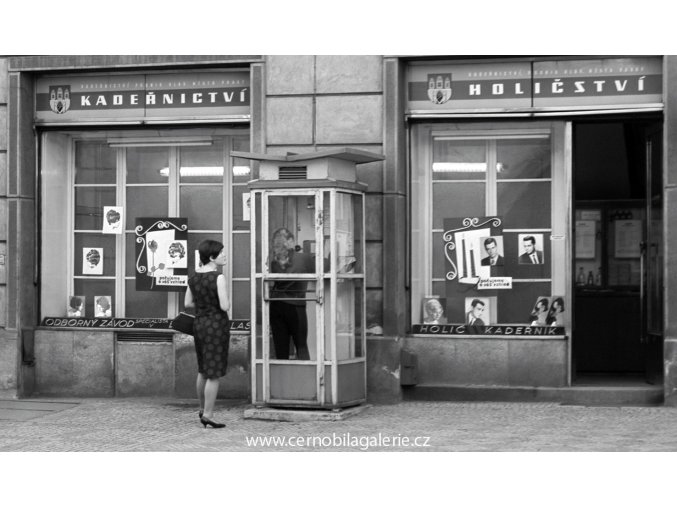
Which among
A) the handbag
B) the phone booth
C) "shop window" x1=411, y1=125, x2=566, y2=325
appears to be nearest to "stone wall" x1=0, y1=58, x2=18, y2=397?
the handbag

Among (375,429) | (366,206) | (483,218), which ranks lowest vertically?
(375,429)

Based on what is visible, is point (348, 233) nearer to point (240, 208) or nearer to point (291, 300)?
point (291, 300)

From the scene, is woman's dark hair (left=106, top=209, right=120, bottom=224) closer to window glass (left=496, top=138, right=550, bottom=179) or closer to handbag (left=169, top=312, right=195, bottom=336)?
handbag (left=169, top=312, right=195, bottom=336)

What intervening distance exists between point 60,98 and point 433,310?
5176mm

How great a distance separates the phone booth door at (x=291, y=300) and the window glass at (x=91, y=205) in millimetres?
3064

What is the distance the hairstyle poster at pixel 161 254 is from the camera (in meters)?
13.4

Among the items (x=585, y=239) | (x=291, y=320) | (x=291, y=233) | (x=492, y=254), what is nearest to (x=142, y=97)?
(x=291, y=233)

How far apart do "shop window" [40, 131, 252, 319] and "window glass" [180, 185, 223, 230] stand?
0.01m

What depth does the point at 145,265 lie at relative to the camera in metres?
13.5

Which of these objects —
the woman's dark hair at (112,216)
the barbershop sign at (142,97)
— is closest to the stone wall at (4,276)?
the barbershop sign at (142,97)

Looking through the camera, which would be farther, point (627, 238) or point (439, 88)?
point (627, 238)

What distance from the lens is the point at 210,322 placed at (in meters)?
10.8

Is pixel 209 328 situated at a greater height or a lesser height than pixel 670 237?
lesser

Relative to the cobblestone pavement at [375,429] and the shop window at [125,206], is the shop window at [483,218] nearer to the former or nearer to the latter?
the cobblestone pavement at [375,429]
